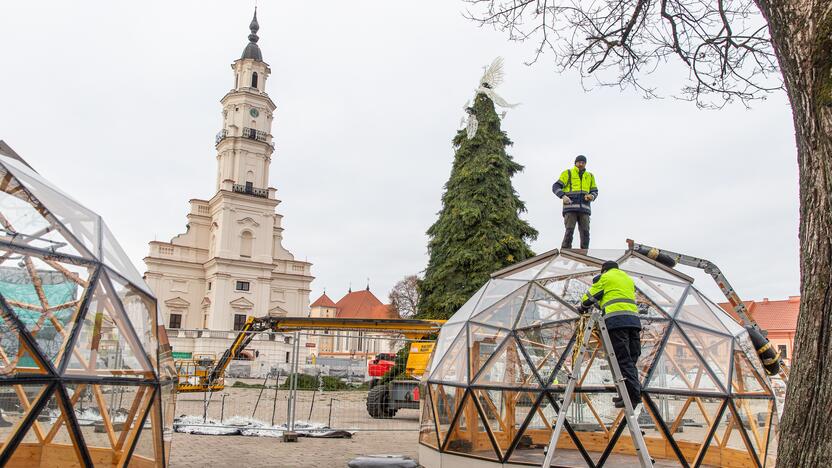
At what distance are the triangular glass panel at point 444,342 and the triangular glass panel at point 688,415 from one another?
8.85 feet

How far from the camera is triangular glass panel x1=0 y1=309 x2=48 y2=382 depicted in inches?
161

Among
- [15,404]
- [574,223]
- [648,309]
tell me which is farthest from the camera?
[574,223]

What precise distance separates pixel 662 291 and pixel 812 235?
3890 mm

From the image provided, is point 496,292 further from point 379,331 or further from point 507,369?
point 379,331

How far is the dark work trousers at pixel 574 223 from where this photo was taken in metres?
9.29


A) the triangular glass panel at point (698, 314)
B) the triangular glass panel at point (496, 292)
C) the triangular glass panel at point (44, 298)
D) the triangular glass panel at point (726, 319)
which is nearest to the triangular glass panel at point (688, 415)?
the triangular glass panel at point (698, 314)

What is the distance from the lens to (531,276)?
7.90 metres

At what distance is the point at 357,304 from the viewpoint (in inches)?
3716

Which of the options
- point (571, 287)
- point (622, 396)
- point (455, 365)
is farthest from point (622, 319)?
point (455, 365)

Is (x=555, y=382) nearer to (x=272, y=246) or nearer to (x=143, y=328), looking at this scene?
(x=143, y=328)

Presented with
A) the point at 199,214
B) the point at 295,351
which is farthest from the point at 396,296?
the point at 295,351

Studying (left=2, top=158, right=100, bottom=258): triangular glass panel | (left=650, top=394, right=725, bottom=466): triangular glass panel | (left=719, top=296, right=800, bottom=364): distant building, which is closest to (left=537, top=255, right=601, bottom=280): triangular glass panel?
(left=650, top=394, right=725, bottom=466): triangular glass panel

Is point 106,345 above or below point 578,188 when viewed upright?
below

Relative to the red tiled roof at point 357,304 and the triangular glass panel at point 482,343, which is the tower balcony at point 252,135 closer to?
the red tiled roof at point 357,304
